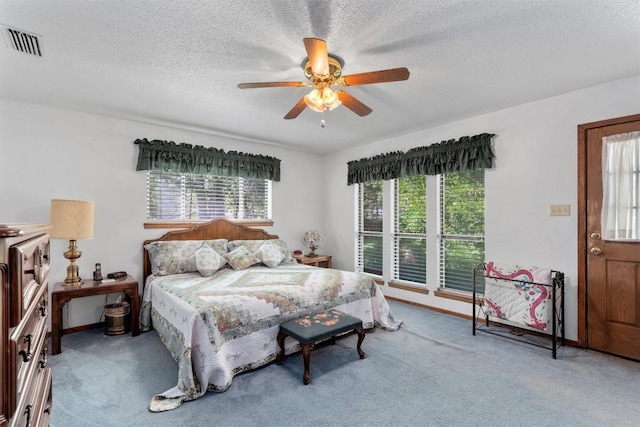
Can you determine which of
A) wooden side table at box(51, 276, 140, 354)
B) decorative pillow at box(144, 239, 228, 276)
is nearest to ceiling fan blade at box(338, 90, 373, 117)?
decorative pillow at box(144, 239, 228, 276)

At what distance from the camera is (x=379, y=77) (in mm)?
2098

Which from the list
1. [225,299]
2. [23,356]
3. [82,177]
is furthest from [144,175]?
[23,356]

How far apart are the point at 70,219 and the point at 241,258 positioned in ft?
5.78

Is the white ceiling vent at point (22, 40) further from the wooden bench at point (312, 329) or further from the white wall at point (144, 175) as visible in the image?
the wooden bench at point (312, 329)

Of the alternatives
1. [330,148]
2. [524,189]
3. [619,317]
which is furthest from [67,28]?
[619,317]

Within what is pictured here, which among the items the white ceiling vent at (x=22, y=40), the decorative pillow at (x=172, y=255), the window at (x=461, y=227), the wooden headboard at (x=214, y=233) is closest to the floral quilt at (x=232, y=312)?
the decorative pillow at (x=172, y=255)

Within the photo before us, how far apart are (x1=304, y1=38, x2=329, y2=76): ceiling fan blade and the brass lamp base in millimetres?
3003

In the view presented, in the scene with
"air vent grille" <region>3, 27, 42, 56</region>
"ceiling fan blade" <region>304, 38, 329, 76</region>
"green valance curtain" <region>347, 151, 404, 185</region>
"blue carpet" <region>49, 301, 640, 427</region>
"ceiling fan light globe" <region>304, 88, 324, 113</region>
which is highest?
"air vent grille" <region>3, 27, 42, 56</region>

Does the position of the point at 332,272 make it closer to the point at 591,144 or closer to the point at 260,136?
the point at 260,136

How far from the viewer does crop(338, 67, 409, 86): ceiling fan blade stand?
201cm

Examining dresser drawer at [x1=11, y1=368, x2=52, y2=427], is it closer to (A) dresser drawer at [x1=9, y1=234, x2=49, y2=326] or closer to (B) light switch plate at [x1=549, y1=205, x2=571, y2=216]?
(A) dresser drawer at [x1=9, y1=234, x2=49, y2=326]

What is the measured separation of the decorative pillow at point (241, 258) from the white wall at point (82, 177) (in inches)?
38.8

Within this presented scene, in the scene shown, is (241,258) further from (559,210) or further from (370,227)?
(559,210)

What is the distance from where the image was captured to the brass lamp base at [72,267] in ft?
10.3
